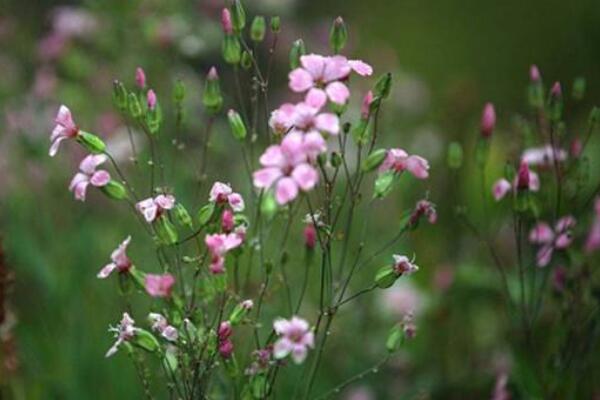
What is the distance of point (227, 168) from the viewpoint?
2.51m

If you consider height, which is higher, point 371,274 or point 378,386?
point 371,274

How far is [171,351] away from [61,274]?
87cm

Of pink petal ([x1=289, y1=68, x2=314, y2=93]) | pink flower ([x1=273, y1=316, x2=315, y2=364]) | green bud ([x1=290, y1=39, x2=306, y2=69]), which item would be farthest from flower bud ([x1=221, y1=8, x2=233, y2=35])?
pink flower ([x1=273, y1=316, x2=315, y2=364])

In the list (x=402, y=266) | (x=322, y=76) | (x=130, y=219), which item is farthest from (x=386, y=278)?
(x=130, y=219)

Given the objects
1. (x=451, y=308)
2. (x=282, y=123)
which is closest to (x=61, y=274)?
(x=451, y=308)

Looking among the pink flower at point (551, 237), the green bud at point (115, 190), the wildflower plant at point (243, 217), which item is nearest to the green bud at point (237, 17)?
the wildflower plant at point (243, 217)

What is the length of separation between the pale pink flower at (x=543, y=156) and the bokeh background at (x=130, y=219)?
0.13 metres

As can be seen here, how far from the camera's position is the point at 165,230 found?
1116 mm

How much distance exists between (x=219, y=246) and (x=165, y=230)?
0.08m

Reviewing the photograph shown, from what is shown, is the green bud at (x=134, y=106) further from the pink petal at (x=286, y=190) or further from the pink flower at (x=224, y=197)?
the pink petal at (x=286, y=190)

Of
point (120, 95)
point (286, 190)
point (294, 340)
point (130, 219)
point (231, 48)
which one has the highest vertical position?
point (130, 219)

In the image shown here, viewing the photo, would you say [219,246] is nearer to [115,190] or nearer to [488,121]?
[115,190]

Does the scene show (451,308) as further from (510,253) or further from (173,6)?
(173,6)

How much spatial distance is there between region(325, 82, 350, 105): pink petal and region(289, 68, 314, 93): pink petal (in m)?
0.02
